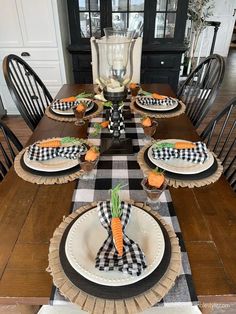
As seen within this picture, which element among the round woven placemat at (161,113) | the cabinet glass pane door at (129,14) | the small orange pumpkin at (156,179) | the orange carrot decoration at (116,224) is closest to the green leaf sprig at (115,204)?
the orange carrot decoration at (116,224)

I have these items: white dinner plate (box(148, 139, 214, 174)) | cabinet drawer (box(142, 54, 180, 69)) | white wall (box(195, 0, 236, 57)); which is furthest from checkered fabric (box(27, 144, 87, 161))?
white wall (box(195, 0, 236, 57))

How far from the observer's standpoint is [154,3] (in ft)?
8.48

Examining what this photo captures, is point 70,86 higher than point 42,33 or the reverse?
the reverse

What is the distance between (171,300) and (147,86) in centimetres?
160

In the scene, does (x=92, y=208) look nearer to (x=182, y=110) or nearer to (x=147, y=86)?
(x=182, y=110)

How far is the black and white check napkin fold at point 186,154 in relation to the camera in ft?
2.96

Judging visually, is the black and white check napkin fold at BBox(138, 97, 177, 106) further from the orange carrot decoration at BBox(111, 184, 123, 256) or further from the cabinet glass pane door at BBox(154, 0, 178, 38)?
the cabinet glass pane door at BBox(154, 0, 178, 38)

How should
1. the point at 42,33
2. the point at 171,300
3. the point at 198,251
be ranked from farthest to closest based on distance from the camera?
the point at 42,33 < the point at 198,251 < the point at 171,300

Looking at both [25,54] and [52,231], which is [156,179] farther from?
[25,54]

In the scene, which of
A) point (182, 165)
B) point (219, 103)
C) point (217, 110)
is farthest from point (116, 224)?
point (219, 103)

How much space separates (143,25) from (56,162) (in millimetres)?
2370

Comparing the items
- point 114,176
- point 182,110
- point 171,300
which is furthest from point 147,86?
point 171,300

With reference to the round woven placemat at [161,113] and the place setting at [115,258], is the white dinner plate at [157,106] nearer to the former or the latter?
the round woven placemat at [161,113]

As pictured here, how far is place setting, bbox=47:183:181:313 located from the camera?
526 mm
